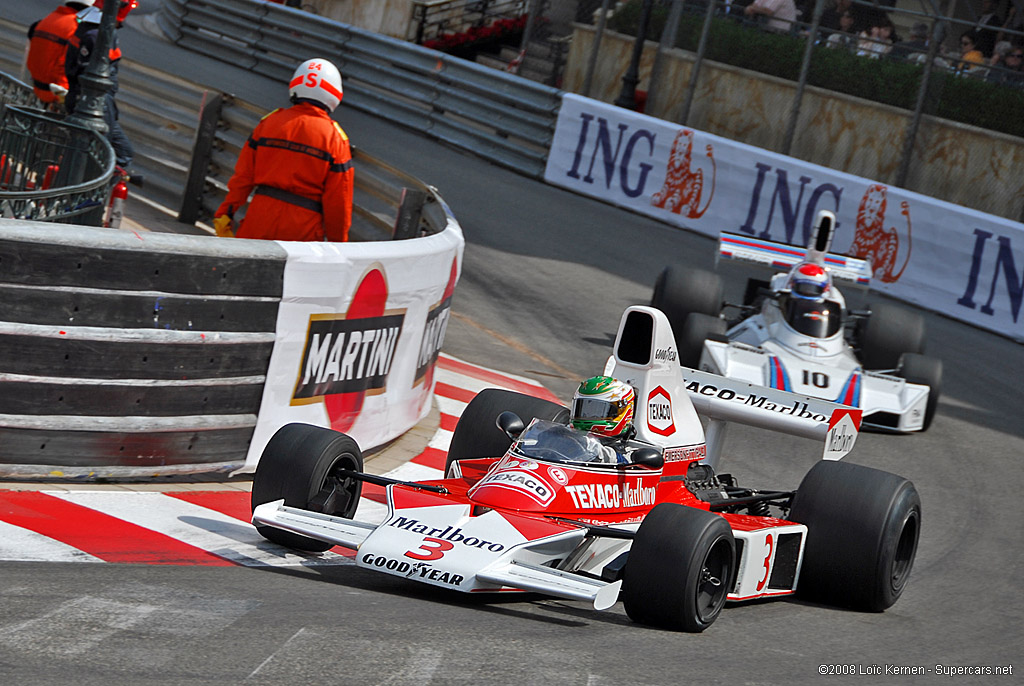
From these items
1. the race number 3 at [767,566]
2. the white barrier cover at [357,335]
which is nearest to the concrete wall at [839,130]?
the white barrier cover at [357,335]

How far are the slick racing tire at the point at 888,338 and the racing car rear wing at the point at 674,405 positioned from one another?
14.3 ft

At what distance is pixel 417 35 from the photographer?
2972cm

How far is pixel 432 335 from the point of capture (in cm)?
847

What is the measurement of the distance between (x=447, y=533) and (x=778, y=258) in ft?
24.2

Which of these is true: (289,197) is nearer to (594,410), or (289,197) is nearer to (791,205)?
(594,410)

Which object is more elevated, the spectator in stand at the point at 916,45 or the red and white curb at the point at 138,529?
the spectator in stand at the point at 916,45

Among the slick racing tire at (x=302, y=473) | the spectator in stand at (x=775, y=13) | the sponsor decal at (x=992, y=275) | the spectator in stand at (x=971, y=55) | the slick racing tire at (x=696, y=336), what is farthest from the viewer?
the spectator in stand at (x=775, y=13)

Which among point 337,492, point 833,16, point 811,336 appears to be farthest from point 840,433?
point 833,16

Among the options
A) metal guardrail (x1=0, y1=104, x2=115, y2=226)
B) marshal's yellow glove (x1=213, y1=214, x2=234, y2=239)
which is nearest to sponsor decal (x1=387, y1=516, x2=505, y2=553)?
marshal's yellow glove (x1=213, y1=214, x2=234, y2=239)

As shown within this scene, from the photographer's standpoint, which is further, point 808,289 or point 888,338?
point 888,338

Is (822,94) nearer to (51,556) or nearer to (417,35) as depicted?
(417,35)

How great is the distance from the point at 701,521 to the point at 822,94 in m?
14.7

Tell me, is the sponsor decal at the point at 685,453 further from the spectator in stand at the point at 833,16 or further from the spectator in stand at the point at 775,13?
the spectator in stand at the point at 775,13

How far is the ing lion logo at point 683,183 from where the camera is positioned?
18234 millimetres
